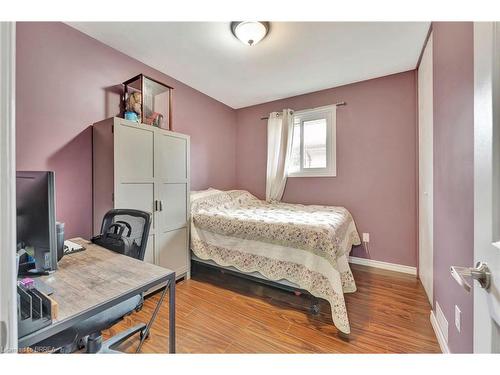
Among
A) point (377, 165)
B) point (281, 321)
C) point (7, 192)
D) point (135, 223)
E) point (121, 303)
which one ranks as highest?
point (377, 165)

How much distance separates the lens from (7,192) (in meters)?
0.41

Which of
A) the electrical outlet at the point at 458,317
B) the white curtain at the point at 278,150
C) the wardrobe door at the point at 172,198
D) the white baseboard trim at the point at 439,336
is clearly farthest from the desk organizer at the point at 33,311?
the white curtain at the point at 278,150

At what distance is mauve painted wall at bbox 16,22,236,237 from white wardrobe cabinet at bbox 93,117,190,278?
0.13 metres

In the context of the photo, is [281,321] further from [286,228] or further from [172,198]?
[172,198]

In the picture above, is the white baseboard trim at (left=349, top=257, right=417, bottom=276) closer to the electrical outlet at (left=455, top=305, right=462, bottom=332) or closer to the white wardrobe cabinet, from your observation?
the electrical outlet at (left=455, top=305, right=462, bottom=332)

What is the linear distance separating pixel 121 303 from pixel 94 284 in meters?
0.26

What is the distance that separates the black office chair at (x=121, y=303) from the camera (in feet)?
3.39

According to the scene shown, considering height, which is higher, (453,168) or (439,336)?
(453,168)

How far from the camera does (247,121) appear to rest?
12.7ft

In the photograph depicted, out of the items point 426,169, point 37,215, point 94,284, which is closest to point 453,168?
point 426,169

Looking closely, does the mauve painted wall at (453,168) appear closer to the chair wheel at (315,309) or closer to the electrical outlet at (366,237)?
the chair wheel at (315,309)

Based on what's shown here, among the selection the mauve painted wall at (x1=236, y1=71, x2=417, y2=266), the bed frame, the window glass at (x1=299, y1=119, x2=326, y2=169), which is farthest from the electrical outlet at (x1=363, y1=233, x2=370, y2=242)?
the bed frame
